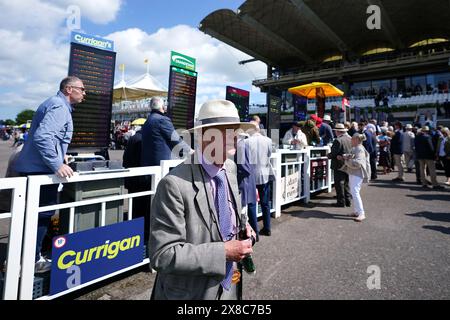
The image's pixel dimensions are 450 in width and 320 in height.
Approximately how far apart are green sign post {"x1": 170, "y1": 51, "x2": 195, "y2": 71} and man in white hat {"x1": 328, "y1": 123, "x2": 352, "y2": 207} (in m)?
3.73

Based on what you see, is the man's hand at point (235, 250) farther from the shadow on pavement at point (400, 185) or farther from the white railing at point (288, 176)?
the shadow on pavement at point (400, 185)

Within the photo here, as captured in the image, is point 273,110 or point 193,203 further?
point 273,110

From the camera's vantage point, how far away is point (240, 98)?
798cm

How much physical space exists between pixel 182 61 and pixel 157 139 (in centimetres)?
246

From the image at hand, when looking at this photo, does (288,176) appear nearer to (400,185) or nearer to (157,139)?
(157,139)

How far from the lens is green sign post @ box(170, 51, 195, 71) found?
17.6 feet

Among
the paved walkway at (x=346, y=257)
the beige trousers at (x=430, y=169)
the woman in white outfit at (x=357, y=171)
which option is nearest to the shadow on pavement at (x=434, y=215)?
the paved walkway at (x=346, y=257)

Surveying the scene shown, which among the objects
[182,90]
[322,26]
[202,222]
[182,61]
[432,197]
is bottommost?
[432,197]

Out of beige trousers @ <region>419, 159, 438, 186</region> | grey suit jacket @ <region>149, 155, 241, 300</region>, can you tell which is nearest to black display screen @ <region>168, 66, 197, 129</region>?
grey suit jacket @ <region>149, 155, 241, 300</region>

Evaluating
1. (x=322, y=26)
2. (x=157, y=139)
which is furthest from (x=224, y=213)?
(x=322, y=26)

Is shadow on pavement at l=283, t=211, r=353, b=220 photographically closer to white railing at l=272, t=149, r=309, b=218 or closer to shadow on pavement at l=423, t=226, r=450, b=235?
white railing at l=272, t=149, r=309, b=218

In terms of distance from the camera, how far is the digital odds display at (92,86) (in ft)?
13.0

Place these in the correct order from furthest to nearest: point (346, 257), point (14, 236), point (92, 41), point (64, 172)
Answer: point (92, 41)
point (346, 257)
point (64, 172)
point (14, 236)

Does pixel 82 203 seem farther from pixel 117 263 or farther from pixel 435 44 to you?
pixel 435 44
